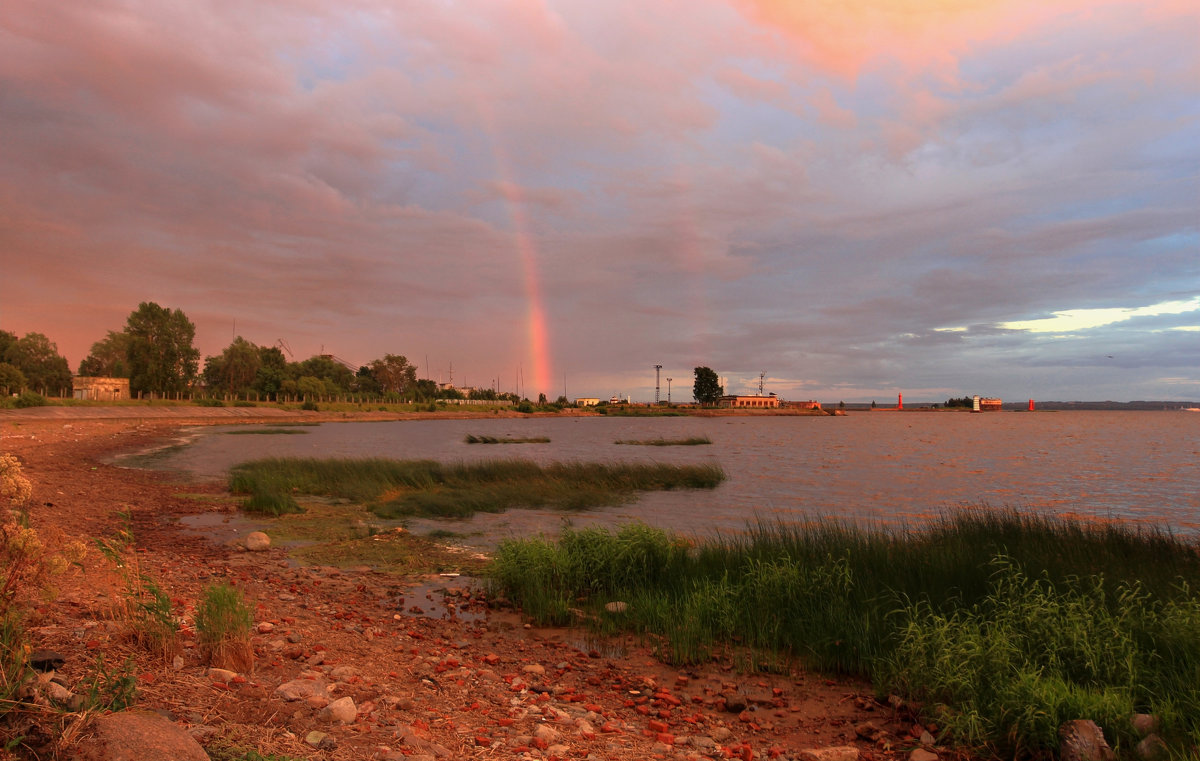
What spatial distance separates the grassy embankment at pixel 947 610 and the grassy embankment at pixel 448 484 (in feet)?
33.8

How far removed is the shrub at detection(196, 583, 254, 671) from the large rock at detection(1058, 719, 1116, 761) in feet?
24.9

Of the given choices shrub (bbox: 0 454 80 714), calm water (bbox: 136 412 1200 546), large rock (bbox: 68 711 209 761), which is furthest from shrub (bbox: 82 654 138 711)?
calm water (bbox: 136 412 1200 546)

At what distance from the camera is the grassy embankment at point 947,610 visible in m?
6.73

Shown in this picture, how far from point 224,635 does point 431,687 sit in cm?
211

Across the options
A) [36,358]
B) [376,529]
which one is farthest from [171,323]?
[376,529]

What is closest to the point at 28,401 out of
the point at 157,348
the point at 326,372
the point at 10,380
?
the point at 10,380

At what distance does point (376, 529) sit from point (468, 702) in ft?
41.5

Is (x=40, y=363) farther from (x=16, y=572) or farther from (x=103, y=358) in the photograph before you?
(x=16, y=572)

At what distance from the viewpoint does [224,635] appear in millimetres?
6328

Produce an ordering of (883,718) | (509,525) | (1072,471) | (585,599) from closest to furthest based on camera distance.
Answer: (883,718)
(585,599)
(509,525)
(1072,471)

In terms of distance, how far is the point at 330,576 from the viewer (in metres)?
13.0

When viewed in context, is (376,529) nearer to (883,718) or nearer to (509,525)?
(509,525)

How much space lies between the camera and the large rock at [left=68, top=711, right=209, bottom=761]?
3805 mm

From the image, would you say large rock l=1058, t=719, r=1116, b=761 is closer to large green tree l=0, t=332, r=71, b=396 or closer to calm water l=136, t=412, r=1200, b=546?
calm water l=136, t=412, r=1200, b=546
